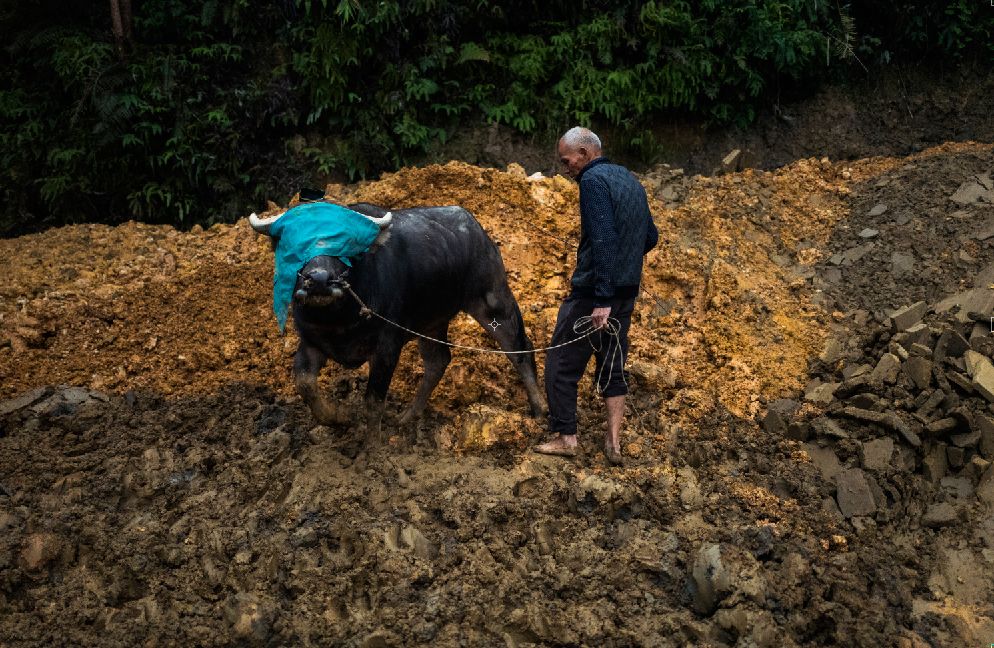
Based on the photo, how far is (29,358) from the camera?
7391 millimetres

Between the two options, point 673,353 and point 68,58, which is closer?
point 673,353

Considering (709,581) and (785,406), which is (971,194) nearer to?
(785,406)

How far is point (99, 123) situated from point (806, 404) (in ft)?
28.0

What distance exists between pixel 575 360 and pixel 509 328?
0.93 metres

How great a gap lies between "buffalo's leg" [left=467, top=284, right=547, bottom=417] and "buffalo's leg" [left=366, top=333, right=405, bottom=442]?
76 cm

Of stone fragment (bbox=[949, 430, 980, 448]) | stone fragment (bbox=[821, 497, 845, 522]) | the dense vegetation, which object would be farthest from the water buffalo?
the dense vegetation

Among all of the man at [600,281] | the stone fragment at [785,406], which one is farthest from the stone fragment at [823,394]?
the man at [600,281]

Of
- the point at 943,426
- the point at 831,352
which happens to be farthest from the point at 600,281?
the point at 831,352

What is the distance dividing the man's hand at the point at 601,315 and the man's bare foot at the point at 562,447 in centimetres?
95

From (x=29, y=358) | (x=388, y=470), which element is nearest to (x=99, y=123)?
(x=29, y=358)

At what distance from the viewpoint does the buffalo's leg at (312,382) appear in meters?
5.75

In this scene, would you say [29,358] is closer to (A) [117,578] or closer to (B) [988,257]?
(A) [117,578]

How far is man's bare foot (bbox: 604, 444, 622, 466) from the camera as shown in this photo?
6031 millimetres

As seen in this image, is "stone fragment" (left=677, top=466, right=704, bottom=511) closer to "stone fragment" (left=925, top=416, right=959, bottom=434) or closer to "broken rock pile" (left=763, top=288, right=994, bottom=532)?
"broken rock pile" (left=763, top=288, right=994, bottom=532)
